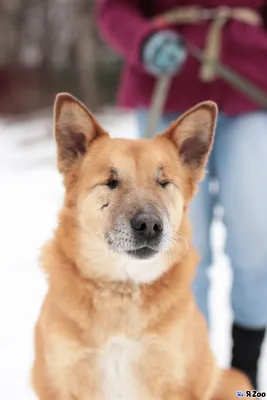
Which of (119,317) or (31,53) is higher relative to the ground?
(31,53)

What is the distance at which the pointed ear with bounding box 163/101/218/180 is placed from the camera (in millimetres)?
1389

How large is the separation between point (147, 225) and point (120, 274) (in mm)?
268

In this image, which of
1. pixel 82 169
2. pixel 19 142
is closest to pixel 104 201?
pixel 82 169

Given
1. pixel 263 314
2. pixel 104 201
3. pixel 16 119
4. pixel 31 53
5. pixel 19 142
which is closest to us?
pixel 104 201

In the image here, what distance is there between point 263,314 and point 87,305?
2.42ft

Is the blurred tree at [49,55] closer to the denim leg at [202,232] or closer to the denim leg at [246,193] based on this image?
the denim leg at [202,232]

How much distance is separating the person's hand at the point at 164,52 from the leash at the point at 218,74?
0.04m

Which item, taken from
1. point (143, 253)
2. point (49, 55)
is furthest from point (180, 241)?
point (49, 55)

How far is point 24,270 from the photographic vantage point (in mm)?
2410

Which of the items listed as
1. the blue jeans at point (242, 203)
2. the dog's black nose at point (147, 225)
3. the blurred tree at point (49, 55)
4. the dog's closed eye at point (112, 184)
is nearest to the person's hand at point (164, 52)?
the blue jeans at point (242, 203)

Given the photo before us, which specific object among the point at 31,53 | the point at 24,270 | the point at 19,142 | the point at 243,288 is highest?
the point at 31,53

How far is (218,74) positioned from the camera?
5.74ft

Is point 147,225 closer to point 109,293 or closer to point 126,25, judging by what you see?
point 109,293

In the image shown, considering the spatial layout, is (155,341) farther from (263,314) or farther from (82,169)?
(263,314)
